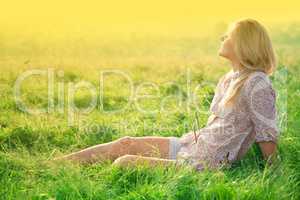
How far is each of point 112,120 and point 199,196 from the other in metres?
2.70

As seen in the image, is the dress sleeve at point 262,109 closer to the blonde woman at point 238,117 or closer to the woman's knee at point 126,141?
the blonde woman at point 238,117

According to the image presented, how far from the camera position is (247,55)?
14.9ft

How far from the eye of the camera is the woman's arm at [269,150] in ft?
14.6

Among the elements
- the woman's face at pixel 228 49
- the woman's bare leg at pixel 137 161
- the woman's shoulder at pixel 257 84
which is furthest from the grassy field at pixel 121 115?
the woman's face at pixel 228 49

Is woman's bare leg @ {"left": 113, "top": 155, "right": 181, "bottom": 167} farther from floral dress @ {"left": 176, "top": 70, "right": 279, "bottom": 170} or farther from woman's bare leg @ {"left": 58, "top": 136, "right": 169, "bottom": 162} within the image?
woman's bare leg @ {"left": 58, "top": 136, "right": 169, "bottom": 162}

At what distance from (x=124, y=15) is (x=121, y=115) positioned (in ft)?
16.8

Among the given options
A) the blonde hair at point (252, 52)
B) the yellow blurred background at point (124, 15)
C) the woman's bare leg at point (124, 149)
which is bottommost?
the woman's bare leg at point (124, 149)

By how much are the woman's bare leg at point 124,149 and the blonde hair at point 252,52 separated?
0.64 metres

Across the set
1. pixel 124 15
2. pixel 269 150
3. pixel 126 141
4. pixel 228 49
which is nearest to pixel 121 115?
pixel 126 141

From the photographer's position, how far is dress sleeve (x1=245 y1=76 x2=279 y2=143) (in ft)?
14.4

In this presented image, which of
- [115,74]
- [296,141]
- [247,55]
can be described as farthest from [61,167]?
[115,74]

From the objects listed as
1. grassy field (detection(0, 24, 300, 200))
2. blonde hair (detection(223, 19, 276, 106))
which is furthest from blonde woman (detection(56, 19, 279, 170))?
grassy field (detection(0, 24, 300, 200))

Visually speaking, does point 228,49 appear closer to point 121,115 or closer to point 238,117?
point 238,117

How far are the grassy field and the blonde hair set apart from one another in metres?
0.56
